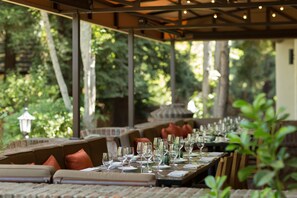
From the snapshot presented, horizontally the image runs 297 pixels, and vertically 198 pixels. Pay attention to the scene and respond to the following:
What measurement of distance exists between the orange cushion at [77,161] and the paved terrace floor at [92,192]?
3.13 metres

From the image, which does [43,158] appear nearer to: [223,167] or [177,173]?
[177,173]

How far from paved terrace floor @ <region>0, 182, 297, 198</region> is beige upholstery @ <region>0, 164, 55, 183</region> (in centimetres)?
68

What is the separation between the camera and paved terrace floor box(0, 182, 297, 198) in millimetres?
3945

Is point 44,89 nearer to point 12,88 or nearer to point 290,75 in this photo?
point 12,88

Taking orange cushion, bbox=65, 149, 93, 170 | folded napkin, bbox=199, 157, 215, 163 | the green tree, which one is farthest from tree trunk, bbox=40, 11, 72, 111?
the green tree

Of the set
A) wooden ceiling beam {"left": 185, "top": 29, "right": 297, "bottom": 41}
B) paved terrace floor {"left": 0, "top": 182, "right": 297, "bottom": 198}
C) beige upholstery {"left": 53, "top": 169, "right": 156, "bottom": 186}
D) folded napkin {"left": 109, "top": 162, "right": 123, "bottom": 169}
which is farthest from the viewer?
wooden ceiling beam {"left": 185, "top": 29, "right": 297, "bottom": 41}

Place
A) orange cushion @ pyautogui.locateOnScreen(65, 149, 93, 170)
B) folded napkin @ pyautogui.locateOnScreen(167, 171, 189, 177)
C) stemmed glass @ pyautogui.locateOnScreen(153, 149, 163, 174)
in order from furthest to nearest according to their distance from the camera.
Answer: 1. orange cushion @ pyautogui.locateOnScreen(65, 149, 93, 170)
2. stemmed glass @ pyautogui.locateOnScreen(153, 149, 163, 174)
3. folded napkin @ pyautogui.locateOnScreen(167, 171, 189, 177)

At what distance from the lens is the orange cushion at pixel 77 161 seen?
7.55 metres

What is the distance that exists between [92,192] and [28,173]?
119cm

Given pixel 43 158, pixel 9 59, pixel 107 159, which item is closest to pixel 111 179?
pixel 107 159

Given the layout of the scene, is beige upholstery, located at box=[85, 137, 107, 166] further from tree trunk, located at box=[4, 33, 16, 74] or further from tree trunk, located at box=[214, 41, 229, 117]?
tree trunk, located at box=[4, 33, 16, 74]

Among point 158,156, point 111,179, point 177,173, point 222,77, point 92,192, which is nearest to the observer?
point 92,192

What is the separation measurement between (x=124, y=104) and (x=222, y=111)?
462 cm

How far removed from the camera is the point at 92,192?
13.5 ft
